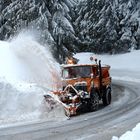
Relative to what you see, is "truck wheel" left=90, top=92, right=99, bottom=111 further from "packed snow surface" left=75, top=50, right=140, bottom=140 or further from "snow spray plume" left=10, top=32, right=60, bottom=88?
"packed snow surface" left=75, top=50, right=140, bottom=140

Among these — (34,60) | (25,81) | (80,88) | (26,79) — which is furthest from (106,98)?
(34,60)

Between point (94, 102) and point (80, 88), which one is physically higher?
point (80, 88)

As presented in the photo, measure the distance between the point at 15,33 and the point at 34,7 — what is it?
2.03 m

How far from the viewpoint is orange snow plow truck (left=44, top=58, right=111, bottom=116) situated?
17281 mm

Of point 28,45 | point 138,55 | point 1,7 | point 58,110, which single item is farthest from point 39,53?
point 138,55

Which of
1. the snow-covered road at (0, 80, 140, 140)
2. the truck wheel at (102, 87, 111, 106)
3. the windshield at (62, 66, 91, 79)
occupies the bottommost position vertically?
the snow-covered road at (0, 80, 140, 140)

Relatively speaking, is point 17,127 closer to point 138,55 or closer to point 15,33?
point 15,33

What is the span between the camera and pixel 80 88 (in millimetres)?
18094

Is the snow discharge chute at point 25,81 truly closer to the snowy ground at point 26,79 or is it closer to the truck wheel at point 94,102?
the snowy ground at point 26,79

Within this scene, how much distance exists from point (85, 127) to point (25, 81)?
7442 mm

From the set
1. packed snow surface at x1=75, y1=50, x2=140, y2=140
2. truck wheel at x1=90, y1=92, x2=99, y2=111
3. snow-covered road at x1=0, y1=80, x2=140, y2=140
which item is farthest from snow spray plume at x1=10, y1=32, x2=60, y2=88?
packed snow surface at x1=75, y1=50, x2=140, y2=140

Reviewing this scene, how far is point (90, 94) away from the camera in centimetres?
1808

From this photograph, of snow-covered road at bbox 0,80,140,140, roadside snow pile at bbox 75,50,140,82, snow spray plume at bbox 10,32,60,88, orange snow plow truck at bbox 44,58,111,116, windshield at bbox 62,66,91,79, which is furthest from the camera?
roadside snow pile at bbox 75,50,140,82

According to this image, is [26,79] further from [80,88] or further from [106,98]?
[80,88]
